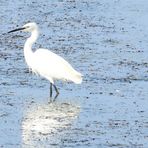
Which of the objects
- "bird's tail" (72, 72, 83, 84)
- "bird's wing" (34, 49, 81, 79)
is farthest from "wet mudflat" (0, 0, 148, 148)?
"bird's wing" (34, 49, 81, 79)

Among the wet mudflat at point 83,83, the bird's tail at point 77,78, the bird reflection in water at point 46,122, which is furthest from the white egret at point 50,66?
the bird reflection in water at point 46,122

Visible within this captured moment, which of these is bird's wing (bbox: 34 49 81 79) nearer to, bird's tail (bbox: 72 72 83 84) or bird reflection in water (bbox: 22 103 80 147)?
bird's tail (bbox: 72 72 83 84)

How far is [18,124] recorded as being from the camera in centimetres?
1308

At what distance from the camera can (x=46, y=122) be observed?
13.3 meters

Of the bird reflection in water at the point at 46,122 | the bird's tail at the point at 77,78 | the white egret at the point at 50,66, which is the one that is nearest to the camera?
the bird reflection in water at the point at 46,122

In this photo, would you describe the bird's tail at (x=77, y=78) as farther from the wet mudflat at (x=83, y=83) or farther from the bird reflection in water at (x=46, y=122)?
the bird reflection in water at (x=46, y=122)

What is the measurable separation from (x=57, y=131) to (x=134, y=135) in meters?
1.12

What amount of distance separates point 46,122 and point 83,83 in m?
3.20

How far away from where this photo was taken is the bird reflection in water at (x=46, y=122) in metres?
12.0

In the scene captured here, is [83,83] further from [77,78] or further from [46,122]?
[46,122]

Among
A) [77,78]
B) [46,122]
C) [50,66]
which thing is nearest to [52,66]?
[50,66]

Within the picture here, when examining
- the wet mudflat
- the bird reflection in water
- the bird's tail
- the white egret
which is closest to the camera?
the bird reflection in water

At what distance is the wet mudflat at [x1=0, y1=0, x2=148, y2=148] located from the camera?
12430 mm

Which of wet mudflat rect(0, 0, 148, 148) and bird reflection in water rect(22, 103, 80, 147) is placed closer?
bird reflection in water rect(22, 103, 80, 147)
